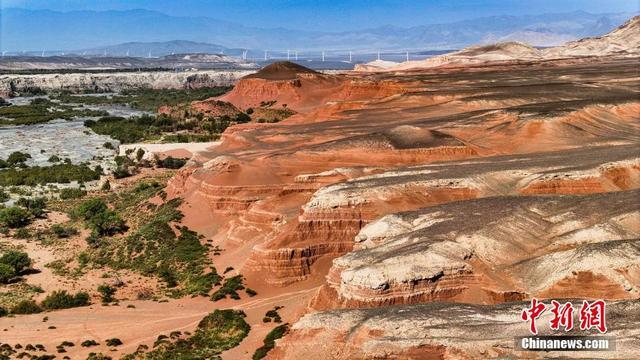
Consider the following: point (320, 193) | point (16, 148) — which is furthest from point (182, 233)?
point (16, 148)

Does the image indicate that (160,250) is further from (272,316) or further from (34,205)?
(34,205)

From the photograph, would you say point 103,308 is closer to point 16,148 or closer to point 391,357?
point 391,357

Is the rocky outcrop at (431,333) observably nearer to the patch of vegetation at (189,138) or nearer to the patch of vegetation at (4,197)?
the patch of vegetation at (4,197)

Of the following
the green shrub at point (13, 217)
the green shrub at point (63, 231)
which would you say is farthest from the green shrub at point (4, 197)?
the green shrub at point (63, 231)

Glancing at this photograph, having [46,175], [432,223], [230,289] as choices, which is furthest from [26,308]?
[46,175]

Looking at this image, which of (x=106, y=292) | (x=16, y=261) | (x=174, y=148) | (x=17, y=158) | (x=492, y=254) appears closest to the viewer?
(x=492, y=254)

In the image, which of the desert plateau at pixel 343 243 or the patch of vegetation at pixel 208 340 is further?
the patch of vegetation at pixel 208 340

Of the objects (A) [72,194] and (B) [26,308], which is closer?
(B) [26,308]
